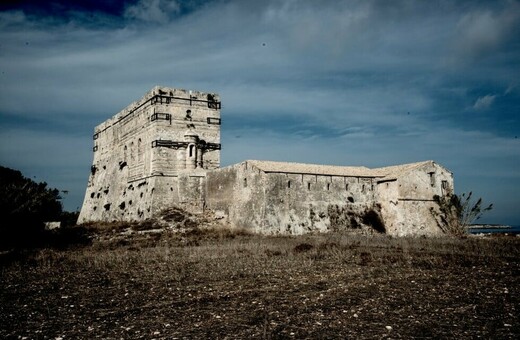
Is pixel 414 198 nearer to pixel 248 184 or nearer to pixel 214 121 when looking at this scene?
pixel 248 184

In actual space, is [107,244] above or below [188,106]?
below

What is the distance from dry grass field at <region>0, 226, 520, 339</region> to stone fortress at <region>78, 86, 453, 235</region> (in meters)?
12.2

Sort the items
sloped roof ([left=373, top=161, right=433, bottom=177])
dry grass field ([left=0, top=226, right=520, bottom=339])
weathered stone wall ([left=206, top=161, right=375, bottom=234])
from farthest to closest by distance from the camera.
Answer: sloped roof ([left=373, top=161, right=433, bottom=177])
weathered stone wall ([left=206, top=161, right=375, bottom=234])
dry grass field ([left=0, top=226, right=520, bottom=339])

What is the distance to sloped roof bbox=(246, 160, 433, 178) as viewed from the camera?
30273 millimetres

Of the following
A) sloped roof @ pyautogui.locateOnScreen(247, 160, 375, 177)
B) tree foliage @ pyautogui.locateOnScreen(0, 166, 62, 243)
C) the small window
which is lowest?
tree foliage @ pyautogui.locateOnScreen(0, 166, 62, 243)

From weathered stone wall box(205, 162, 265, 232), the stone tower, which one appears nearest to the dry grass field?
weathered stone wall box(205, 162, 265, 232)

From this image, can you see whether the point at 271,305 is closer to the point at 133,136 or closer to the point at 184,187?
the point at 184,187

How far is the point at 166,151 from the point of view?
1340 inches

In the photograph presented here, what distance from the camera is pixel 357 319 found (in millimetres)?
8016

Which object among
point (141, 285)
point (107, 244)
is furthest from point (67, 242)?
→ point (141, 285)

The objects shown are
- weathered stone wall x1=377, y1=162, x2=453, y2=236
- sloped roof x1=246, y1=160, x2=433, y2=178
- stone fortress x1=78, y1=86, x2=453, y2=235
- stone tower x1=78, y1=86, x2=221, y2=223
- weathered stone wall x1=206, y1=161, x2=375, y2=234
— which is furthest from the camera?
stone tower x1=78, y1=86, x2=221, y2=223

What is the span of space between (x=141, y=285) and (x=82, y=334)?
422 cm

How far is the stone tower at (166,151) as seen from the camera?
111 ft

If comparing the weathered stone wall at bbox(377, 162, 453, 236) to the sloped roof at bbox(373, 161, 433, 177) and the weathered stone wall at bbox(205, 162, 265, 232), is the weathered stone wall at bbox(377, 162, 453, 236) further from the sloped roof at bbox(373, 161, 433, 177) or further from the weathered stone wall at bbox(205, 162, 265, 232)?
the weathered stone wall at bbox(205, 162, 265, 232)
